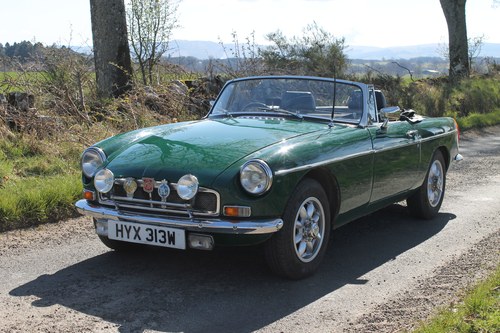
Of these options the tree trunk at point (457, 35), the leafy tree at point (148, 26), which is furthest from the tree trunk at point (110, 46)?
the tree trunk at point (457, 35)

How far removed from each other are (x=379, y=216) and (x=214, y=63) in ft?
20.6

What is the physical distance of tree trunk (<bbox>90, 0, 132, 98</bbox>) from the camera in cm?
1257

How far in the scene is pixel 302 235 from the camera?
5.25 metres

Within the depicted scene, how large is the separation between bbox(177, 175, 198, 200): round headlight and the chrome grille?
4cm

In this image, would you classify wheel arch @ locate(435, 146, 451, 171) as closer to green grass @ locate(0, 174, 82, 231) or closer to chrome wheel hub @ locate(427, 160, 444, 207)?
chrome wheel hub @ locate(427, 160, 444, 207)

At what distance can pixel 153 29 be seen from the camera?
15789 mm

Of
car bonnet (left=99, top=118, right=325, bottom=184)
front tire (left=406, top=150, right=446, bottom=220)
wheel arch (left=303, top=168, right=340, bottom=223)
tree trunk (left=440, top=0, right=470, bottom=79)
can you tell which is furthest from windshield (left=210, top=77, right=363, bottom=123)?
tree trunk (left=440, top=0, right=470, bottom=79)

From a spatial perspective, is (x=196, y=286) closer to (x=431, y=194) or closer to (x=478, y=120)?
(x=431, y=194)

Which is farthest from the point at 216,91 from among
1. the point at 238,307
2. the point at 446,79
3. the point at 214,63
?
the point at 446,79

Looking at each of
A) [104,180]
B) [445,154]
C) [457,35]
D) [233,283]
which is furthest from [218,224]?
[457,35]

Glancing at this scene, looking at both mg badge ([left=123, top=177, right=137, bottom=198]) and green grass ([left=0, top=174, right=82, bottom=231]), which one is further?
green grass ([left=0, top=174, right=82, bottom=231])

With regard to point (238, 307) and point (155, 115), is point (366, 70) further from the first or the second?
point (238, 307)

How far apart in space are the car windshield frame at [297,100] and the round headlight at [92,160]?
1.39 metres

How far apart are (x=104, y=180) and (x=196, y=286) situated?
104 cm
